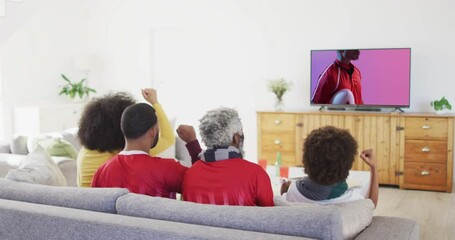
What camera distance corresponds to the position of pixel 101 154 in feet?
9.37

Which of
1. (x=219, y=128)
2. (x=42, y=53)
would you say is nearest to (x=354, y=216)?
(x=219, y=128)

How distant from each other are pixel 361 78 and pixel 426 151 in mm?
1046

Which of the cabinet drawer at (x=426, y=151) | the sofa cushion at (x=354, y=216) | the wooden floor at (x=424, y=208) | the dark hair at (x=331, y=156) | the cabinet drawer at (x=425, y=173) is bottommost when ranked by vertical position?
the wooden floor at (x=424, y=208)

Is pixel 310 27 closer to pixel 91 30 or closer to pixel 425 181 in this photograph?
pixel 425 181

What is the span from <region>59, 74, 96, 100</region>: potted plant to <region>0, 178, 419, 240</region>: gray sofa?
5.46m

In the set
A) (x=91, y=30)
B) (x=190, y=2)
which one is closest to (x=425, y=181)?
(x=190, y=2)

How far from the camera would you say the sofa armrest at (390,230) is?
74.3 inches

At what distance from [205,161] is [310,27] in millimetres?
4548

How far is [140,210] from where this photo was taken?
205 centimetres

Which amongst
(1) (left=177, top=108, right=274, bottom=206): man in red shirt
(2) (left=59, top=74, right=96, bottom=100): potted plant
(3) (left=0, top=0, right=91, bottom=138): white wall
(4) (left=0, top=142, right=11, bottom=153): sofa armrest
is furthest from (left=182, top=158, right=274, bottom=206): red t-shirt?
(2) (left=59, top=74, right=96, bottom=100): potted plant

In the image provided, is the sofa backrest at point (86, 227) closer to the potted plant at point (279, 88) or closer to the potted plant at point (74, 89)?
the potted plant at point (279, 88)

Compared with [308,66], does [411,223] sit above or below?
below

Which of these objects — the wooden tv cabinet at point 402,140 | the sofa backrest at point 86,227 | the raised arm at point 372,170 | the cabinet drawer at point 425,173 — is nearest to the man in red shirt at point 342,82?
the wooden tv cabinet at point 402,140

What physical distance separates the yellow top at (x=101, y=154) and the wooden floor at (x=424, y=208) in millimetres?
2354
